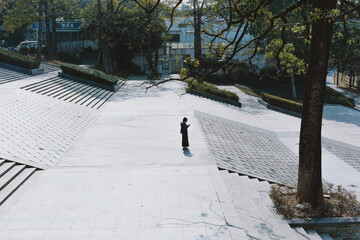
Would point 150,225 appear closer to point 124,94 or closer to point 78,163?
point 78,163

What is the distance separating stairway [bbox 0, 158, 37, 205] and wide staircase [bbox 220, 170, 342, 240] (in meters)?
5.73

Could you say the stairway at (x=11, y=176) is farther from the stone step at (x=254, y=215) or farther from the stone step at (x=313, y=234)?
the stone step at (x=313, y=234)

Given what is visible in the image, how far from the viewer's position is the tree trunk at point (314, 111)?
26.7 feet

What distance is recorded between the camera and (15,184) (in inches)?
384

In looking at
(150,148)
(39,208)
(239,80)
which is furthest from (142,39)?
(39,208)

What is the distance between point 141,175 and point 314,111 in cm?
518

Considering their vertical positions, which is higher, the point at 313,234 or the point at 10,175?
the point at 10,175

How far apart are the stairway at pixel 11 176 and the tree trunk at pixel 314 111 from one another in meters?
7.41

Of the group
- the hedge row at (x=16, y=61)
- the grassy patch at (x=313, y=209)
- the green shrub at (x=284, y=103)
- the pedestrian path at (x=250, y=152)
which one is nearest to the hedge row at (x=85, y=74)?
the hedge row at (x=16, y=61)

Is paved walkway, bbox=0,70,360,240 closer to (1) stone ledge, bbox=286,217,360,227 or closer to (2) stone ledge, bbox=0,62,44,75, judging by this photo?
(1) stone ledge, bbox=286,217,360,227

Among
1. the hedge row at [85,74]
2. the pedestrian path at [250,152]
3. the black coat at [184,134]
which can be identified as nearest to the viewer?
the pedestrian path at [250,152]

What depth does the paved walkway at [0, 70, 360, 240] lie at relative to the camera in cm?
760

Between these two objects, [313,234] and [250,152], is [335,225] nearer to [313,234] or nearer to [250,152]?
[313,234]

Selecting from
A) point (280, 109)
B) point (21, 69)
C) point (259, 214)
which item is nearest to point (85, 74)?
point (21, 69)
